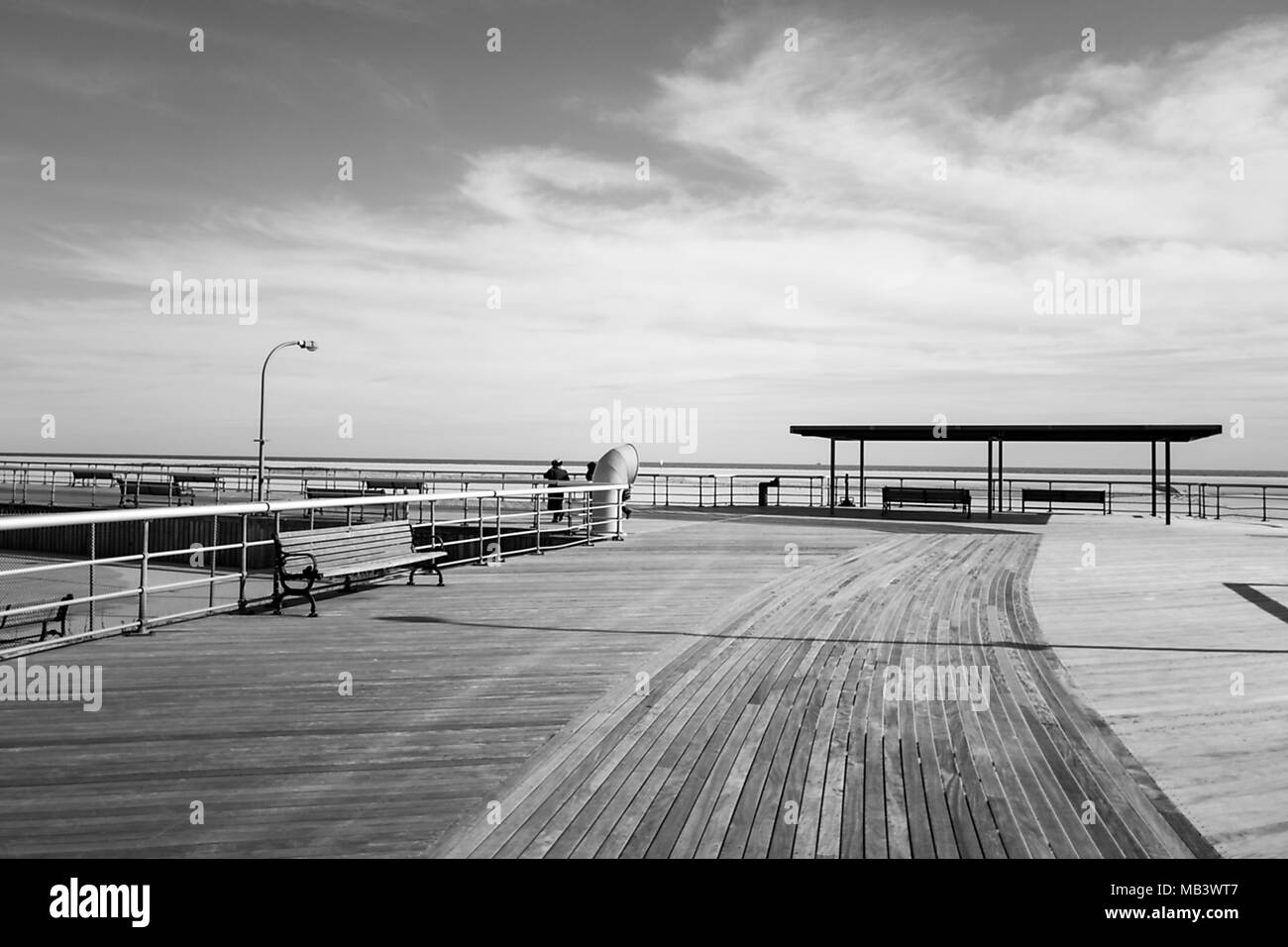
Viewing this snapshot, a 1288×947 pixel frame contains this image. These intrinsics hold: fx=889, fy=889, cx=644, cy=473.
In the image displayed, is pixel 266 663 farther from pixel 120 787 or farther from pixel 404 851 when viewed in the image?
pixel 404 851

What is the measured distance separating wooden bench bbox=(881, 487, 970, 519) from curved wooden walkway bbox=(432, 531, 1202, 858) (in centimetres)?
1668

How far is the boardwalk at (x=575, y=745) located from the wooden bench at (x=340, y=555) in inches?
14.8

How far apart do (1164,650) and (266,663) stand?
6.73 m

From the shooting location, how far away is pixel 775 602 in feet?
29.7

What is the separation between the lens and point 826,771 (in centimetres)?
412

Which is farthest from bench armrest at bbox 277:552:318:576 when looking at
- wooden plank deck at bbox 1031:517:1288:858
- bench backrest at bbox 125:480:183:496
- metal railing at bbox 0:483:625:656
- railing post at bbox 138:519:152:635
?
bench backrest at bbox 125:480:183:496

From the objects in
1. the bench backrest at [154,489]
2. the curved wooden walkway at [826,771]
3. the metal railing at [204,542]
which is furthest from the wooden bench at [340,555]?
the bench backrest at [154,489]

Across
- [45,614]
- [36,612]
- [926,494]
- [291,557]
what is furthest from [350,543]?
[926,494]

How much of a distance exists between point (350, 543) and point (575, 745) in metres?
5.15

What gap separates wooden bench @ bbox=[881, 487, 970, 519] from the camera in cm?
2295

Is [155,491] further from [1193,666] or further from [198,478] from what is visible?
[1193,666]

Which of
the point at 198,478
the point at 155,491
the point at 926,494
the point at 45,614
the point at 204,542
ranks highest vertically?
the point at 198,478
